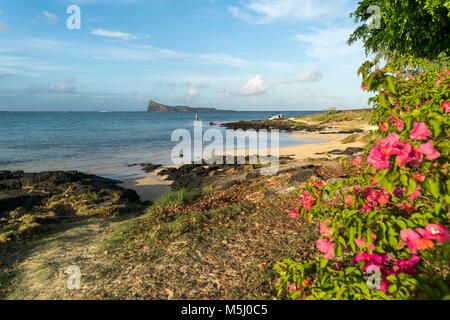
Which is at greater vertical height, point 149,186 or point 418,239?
point 418,239

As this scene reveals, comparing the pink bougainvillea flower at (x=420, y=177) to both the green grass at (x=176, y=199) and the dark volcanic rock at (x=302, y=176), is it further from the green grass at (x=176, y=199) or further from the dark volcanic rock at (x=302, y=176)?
the dark volcanic rock at (x=302, y=176)

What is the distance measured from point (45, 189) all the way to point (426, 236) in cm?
1435

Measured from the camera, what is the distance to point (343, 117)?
6397cm

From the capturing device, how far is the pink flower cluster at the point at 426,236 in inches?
68.2

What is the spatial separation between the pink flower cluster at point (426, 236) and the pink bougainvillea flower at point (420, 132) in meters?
0.56

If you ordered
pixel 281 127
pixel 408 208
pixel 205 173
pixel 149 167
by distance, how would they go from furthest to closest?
pixel 281 127 < pixel 149 167 < pixel 205 173 < pixel 408 208

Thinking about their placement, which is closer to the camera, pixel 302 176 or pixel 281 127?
pixel 302 176

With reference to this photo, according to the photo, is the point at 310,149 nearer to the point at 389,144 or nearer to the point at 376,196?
the point at 376,196

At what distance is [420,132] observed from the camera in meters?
1.74

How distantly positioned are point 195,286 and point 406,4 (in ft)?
45.4

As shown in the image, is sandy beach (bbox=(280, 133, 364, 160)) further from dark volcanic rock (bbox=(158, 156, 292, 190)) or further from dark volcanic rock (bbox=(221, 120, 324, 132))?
dark volcanic rock (bbox=(221, 120, 324, 132))

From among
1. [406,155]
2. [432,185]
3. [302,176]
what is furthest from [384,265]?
[302,176]

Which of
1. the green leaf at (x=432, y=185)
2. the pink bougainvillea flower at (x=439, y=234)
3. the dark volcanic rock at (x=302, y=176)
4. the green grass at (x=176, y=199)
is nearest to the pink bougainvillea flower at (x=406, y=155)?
the green leaf at (x=432, y=185)

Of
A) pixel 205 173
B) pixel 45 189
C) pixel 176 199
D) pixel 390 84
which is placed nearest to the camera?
pixel 390 84
